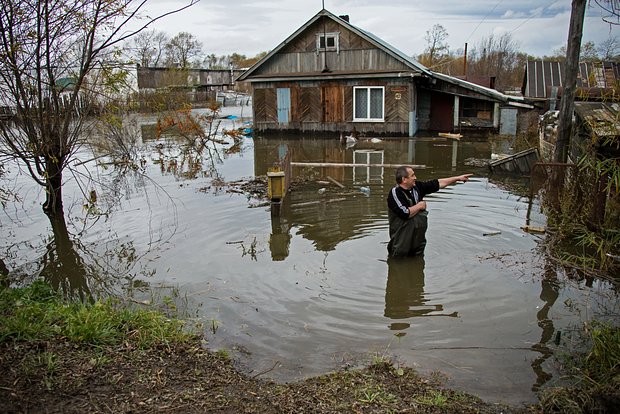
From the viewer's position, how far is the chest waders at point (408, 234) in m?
7.70

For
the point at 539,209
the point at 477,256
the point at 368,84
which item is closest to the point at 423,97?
the point at 368,84

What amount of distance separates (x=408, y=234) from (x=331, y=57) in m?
19.8

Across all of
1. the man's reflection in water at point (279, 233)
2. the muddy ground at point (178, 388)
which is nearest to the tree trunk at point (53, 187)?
the man's reflection in water at point (279, 233)

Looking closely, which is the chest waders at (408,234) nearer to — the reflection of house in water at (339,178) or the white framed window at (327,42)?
the reflection of house in water at (339,178)

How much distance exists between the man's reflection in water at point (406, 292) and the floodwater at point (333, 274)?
3cm

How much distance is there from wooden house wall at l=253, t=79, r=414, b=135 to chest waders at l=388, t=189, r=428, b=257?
18.0 meters

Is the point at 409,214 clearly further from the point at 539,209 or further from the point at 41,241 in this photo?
the point at 41,241

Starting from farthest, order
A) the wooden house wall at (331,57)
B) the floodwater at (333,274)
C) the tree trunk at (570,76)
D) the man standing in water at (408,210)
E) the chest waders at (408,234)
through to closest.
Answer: the wooden house wall at (331,57), the tree trunk at (570,76), the chest waders at (408,234), the man standing in water at (408,210), the floodwater at (333,274)

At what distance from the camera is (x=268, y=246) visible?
927 centimetres

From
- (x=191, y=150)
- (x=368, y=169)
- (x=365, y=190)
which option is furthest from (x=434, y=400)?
(x=191, y=150)

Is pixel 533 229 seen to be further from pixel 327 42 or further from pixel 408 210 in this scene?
pixel 327 42

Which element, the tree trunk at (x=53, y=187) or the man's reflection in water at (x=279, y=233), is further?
the tree trunk at (x=53, y=187)

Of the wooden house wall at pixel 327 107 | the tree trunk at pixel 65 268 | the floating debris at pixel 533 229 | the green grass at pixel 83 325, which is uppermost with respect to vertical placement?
the wooden house wall at pixel 327 107

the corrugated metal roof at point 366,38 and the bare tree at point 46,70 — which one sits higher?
the corrugated metal roof at point 366,38
